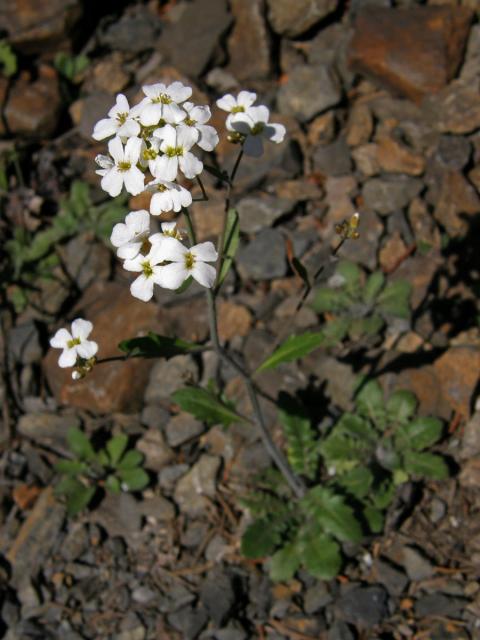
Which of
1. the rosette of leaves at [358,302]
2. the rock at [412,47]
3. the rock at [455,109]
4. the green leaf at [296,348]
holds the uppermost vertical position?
the rock at [412,47]

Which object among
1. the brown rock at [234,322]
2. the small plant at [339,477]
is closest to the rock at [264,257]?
the brown rock at [234,322]

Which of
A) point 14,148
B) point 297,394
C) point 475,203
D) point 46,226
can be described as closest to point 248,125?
point 297,394

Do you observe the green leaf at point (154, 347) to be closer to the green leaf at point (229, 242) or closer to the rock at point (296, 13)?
the green leaf at point (229, 242)

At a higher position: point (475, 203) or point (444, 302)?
point (475, 203)

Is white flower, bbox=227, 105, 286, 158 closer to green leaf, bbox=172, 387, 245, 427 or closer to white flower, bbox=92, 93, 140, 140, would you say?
white flower, bbox=92, 93, 140, 140

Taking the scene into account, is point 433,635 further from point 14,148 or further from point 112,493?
point 14,148

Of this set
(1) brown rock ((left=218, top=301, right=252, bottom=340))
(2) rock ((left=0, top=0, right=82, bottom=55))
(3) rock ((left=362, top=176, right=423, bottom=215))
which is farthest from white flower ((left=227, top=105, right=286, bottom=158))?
(2) rock ((left=0, top=0, right=82, bottom=55))
